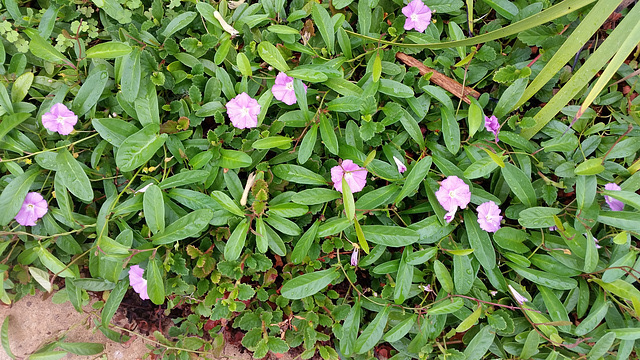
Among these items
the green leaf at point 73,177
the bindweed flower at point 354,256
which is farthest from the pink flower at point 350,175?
the green leaf at point 73,177

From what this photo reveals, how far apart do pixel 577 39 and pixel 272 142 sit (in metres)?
1.36

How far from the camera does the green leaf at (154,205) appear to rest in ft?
5.43

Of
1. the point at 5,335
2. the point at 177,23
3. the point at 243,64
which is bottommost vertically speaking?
the point at 5,335

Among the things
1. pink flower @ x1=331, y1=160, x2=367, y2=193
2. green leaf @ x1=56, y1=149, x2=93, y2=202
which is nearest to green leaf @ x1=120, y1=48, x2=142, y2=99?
green leaf @ x1=56, y1=149, x2=93, y2=202

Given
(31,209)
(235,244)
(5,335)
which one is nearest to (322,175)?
(235,244)

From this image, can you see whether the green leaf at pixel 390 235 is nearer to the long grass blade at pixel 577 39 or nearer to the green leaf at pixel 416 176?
the green leaf at pixel 416 176

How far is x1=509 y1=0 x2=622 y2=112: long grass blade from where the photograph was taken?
5.44 feet

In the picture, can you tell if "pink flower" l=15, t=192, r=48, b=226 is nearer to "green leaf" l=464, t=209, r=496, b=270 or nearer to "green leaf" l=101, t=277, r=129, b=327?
"green leaf" l=101, t=277, r=129, b=327

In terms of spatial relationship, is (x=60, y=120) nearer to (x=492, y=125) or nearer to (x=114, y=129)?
(x=114, y=129)

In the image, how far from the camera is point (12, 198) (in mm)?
1717

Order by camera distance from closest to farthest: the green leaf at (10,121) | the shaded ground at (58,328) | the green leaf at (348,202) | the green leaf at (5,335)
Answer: the green leaf at (348,202), the green leaf at (10,121), the green leaf at (5,335), the shaded ground at (58,328)

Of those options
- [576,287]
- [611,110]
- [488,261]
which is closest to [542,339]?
[576,287]

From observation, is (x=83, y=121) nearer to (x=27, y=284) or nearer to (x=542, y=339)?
(x=27, y=284)

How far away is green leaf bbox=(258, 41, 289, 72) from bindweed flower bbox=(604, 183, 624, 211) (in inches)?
61.6
